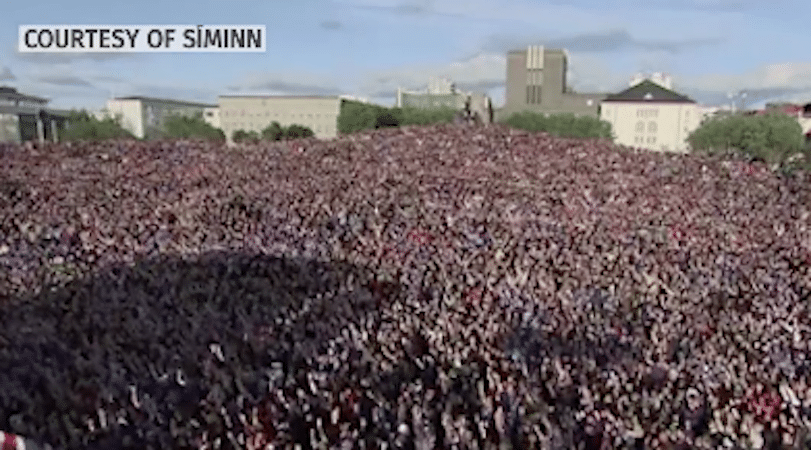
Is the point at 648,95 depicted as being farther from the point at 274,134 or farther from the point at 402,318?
the point at 402,318

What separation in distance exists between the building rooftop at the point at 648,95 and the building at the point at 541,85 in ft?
18.5

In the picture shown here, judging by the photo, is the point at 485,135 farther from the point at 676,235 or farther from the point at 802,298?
the point at 802,298

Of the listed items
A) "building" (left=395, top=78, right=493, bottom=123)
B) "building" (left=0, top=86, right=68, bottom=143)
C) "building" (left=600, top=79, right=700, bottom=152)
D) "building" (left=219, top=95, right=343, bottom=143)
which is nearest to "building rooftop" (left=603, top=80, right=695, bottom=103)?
"building" (left=600, top=79, right=700, bottom=152)

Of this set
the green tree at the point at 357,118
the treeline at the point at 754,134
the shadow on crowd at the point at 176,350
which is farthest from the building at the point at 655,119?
the shadow on crowd at the point at 176,350

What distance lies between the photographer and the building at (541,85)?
133m

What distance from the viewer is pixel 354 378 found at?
3.07m

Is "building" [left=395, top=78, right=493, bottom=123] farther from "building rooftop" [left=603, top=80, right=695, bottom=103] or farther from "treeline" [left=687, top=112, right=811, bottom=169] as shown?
"treeline" [left=687, top=112, right=811, bottom=169]

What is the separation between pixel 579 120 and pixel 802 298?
301 feet

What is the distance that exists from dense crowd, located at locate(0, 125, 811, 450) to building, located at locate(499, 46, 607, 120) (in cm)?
12677

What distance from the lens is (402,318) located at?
3852mm

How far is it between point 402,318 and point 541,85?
136 meters

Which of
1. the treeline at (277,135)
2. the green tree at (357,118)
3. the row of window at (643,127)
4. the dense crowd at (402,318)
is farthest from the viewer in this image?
the row of window at (643,127)

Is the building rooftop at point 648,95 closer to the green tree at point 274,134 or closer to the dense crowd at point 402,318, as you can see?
the green tree at point 274,134

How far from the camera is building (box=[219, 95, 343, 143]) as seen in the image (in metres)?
128
